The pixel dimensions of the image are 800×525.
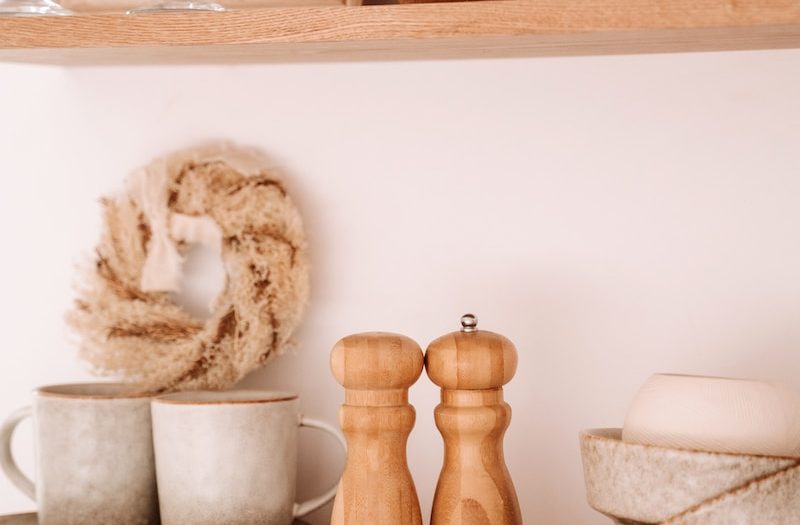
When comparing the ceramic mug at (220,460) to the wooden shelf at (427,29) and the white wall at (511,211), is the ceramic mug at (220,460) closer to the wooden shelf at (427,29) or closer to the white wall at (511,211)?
the white wall at (511,211)

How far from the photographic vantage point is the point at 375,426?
0.65m

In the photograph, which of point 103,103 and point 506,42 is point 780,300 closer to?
point 506,42

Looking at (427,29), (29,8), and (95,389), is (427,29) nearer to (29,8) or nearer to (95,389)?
(29,8)

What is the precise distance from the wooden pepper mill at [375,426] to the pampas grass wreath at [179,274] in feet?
0.60

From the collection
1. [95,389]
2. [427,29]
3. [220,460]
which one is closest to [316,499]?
[220,460]

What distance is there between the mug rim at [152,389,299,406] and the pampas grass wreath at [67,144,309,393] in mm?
19

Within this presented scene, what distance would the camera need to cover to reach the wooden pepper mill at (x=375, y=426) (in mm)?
640

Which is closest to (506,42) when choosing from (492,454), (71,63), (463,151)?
(463,151)

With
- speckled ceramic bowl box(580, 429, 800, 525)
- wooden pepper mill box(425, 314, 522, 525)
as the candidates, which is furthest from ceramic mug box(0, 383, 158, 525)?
speckled ceramic bowl box(580, 429, 800, 525)

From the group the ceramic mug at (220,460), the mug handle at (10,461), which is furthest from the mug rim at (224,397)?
the mug handle at (10,461)

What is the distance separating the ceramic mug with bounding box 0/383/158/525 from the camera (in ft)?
2.46

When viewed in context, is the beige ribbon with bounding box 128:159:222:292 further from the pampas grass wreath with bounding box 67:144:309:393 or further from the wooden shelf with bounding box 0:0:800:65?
the wooden shelf with bounding box 0:0:800:65

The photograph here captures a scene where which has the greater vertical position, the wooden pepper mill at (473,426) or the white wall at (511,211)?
the white wall at (511,211)

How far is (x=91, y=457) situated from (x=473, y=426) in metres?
0.30
